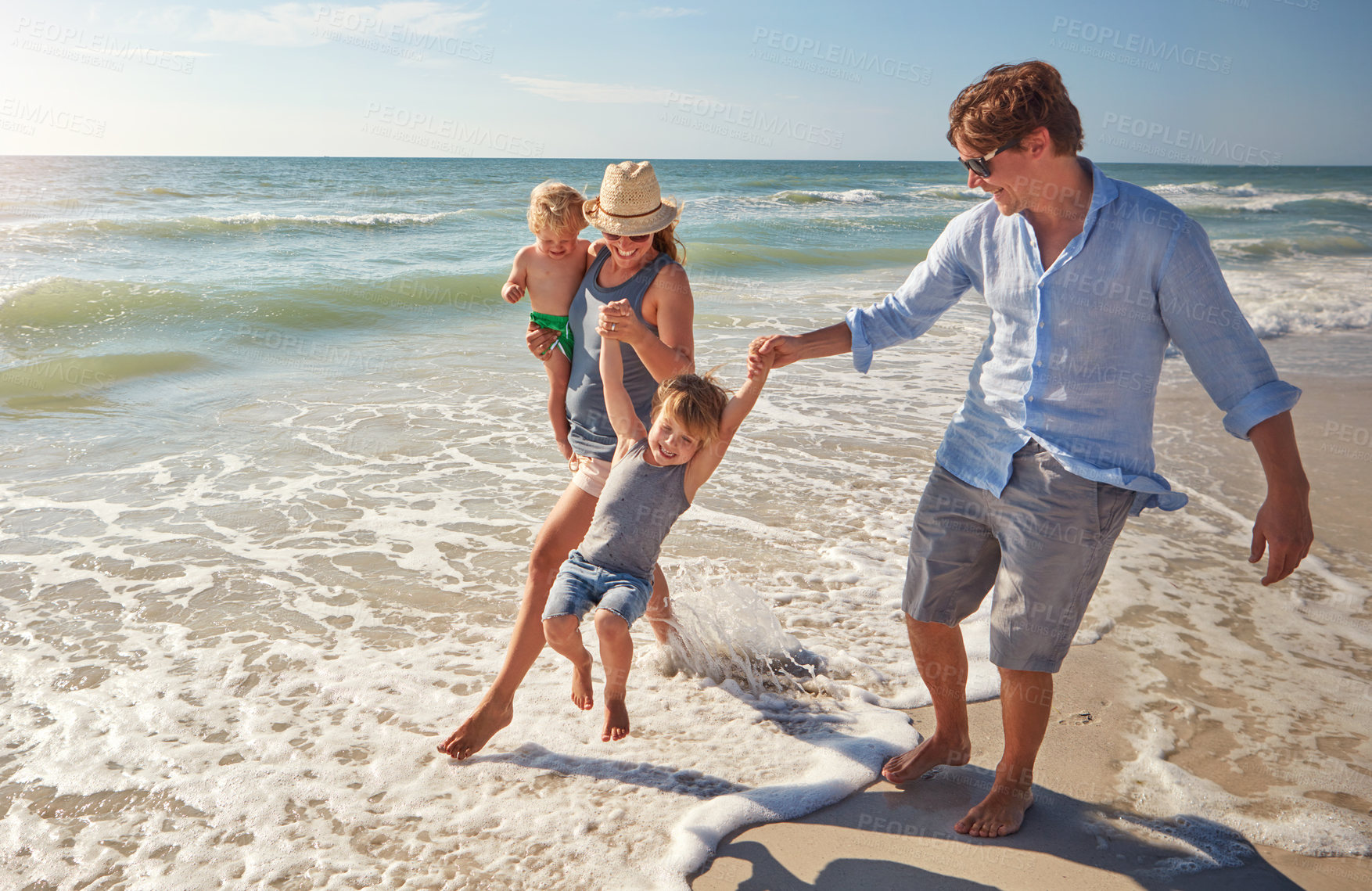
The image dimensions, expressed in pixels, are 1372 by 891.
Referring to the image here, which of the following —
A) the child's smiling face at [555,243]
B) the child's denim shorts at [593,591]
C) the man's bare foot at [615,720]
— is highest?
the child's smiling face at [555,243]

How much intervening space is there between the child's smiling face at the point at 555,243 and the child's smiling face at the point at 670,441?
34.1 inches

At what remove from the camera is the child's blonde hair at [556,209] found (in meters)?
3.25

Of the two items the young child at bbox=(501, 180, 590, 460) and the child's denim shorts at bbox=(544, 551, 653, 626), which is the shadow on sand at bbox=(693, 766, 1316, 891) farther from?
the young child at bbox=(501, 180, 590, 460)

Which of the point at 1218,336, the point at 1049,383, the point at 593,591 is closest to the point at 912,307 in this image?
the point at 1049,383

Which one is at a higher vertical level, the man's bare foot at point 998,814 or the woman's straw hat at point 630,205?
the woman's straw hat at point 630,205

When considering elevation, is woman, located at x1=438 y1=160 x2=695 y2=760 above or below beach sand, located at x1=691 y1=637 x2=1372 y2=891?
above

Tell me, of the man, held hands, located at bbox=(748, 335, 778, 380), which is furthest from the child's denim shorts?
the man

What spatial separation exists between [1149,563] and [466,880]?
3816 millimetres

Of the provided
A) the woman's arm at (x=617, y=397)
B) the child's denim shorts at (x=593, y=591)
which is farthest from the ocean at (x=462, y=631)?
the woman's arm at (x=617, y=397)

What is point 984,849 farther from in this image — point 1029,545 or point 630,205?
point 630,205

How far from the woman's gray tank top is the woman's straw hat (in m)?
0.15

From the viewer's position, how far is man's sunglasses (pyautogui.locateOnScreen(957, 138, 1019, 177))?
7.04ft

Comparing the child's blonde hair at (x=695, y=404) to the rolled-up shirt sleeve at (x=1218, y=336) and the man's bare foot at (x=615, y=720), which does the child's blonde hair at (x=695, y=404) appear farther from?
the rolled-up shirt sleeve at (x=1218, y=336)

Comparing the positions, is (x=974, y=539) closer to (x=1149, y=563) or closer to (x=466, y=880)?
(x=466, y=880)
